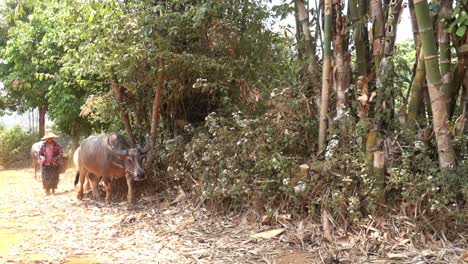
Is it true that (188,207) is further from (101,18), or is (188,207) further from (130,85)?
(101,18)

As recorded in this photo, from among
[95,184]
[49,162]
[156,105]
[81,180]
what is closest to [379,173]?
[156,105]

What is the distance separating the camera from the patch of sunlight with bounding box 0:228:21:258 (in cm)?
448

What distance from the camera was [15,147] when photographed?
17234 mm

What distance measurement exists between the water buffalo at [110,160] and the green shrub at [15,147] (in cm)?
1076

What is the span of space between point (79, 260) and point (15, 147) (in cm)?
1486

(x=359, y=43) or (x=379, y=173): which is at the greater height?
(x=359, y=43)

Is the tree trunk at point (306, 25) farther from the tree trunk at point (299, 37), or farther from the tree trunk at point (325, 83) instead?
the tree trunk at point (325, 83)

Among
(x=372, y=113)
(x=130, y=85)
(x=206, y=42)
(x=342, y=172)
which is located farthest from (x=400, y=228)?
(x=130, y=85)

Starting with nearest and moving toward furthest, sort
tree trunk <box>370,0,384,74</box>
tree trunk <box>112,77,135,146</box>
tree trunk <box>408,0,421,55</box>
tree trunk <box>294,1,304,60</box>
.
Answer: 1. tree trunk <box>408,0,421,55</box>
2. tree trunk <box>370,0,384,74</box>
3. tree trunk <box>294,1,304,60</box>
4. tree trunk <box>112,77,135,146</box>

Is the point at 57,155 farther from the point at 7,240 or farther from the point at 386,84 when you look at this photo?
the point at 386,84

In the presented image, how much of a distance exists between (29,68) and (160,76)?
791 centimetres

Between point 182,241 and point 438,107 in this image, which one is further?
point 182,241

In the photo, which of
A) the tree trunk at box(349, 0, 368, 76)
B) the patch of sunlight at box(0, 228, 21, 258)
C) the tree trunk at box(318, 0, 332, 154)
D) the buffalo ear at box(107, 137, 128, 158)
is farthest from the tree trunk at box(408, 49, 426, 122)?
the patch of sunlight at box(0, 228, 21, 258)

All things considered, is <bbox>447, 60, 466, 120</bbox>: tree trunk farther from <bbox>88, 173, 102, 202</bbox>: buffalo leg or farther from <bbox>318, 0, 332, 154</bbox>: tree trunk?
<bbox>88, 173, 102, 202</bbox>: buffalo leg
